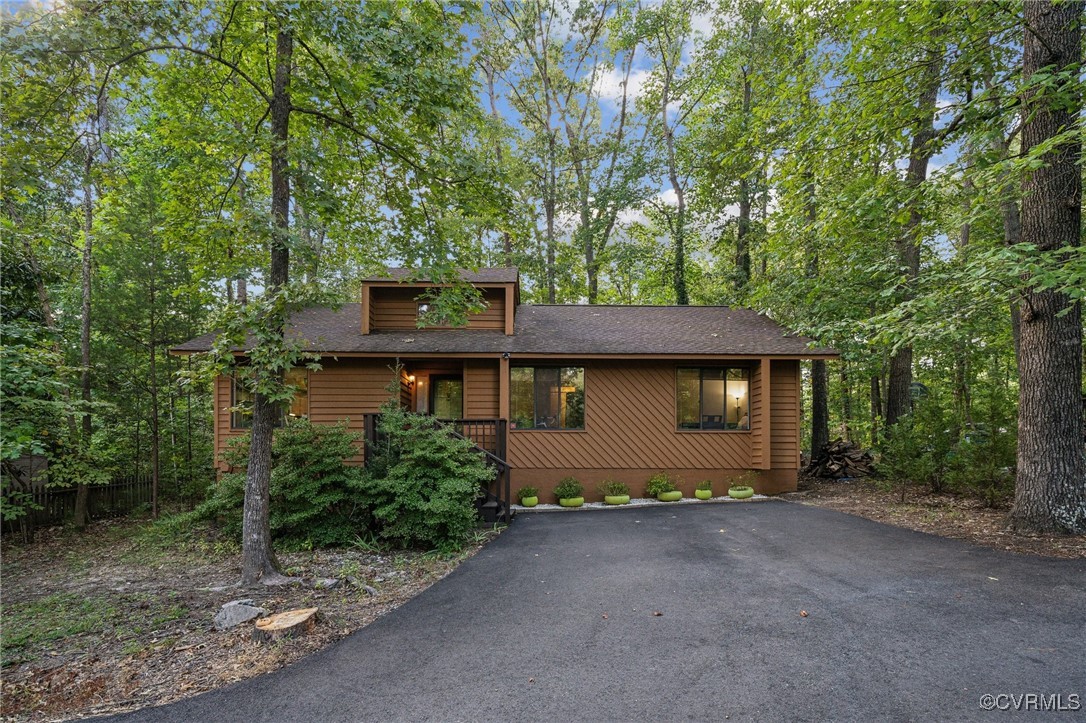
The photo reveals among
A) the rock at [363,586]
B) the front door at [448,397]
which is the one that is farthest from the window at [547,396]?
the rock at [363,586]

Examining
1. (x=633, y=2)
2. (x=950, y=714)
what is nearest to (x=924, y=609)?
(x=950, y=714)

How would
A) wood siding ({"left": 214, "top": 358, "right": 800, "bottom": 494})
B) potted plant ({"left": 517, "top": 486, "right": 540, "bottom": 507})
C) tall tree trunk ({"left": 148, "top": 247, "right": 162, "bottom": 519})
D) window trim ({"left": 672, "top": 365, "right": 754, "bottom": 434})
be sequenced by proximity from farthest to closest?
window trim ({"left": 672, "top": 365, "right": 754, "bottom": 434}) → wood siding ({"left": 214, "top": 358, "right": 800, "bottom": 494}) → tall tree trunk ({"left": 148, "top": 247, "right": 162, "bottom": 519}) → potted plant ({"left": 517, "top": 486, "right": 540, "bottom": 507})

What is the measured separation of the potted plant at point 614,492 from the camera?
902 cm

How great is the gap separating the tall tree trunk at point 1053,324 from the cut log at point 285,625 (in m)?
7.51

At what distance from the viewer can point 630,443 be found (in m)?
9.59

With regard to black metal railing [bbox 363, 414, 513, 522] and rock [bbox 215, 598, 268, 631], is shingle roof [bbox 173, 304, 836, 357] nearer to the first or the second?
black metal railing [bbox 363, 414, 513, 522]

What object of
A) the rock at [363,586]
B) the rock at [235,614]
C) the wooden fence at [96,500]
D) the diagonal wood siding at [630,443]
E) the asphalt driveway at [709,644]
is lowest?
the wooden fence at [96,500]

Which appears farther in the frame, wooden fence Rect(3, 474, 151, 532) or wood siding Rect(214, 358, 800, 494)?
wood siding Rect(214, 358, 800, 494)

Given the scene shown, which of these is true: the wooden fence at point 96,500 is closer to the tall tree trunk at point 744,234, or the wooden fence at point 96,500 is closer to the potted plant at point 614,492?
the potted plant at point 614,492

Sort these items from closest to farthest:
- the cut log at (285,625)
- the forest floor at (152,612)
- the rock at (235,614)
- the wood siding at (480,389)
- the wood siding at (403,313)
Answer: the forest floor at (152,612) → the cut log at (285,625) → the rock at (235,614) → the wood siding at (480,389) → the wood siding at (403,313)

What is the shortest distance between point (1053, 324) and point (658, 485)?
5903 mm

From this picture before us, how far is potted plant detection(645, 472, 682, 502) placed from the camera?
9.19 m

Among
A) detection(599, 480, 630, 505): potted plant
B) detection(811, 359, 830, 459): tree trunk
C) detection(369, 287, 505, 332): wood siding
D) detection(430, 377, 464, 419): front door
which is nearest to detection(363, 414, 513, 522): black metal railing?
detection(430, 377, 464, 419): front door

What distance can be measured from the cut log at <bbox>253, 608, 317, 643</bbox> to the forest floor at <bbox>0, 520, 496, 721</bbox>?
62mm
